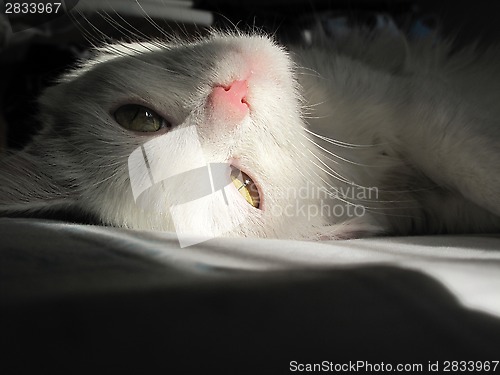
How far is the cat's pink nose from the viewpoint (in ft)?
2.59

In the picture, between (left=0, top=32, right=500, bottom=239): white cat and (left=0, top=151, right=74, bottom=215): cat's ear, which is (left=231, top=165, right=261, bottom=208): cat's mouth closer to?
(left=0, top=32, right=500, bottom=239): white cat

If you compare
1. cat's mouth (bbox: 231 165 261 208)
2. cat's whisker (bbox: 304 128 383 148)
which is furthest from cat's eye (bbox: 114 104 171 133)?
cat's whisker (bbox: 304 128 383 148)

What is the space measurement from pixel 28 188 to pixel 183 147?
30 centimetres

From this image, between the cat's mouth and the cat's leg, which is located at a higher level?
the cat's leg

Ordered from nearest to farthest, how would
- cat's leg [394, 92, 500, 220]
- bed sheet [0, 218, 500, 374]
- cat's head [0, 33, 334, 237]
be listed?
1. bed sheet [0, 218, 500, 374]
2. cat's head [0, 33, 334, 237]
3. cat's leg [394, 92, 500, 220]

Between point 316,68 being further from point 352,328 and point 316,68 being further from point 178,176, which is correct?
point 352,328

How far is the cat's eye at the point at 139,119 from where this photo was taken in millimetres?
844

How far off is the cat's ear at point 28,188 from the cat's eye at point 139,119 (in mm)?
155

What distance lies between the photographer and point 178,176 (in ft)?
2.50

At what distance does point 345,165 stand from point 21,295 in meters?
0.72

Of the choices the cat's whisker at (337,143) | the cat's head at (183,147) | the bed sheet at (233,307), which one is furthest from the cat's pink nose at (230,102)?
the bed sheet at (233,307)

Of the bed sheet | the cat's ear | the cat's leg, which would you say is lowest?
the bed sheet

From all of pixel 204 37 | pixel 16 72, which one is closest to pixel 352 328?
pixel 204 37

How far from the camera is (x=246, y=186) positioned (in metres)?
0.84
